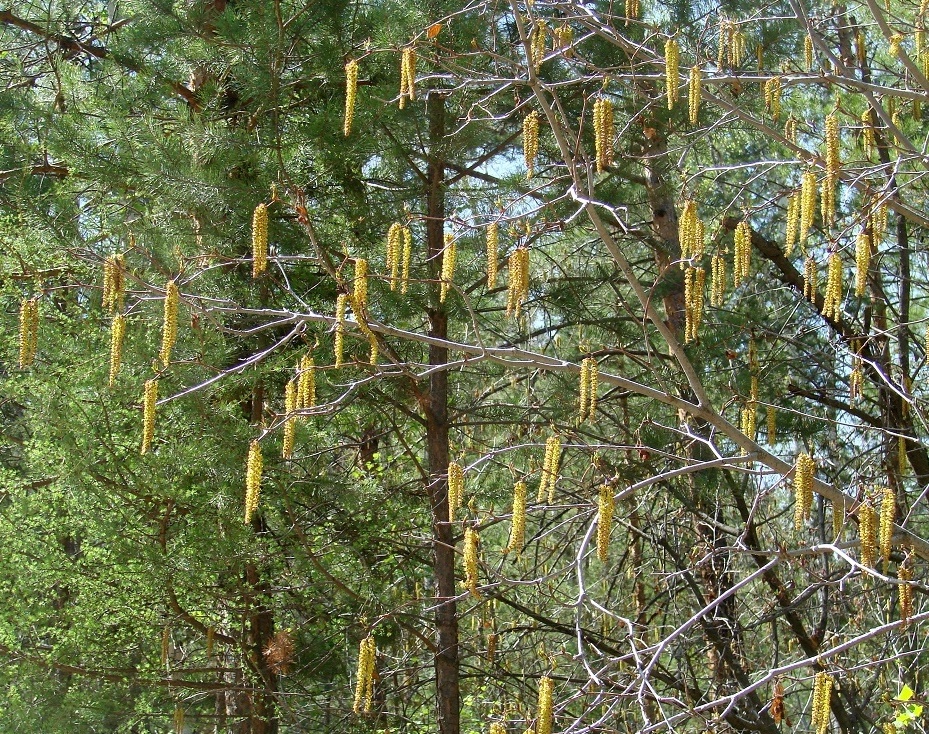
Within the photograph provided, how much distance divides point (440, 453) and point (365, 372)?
2.74 feet

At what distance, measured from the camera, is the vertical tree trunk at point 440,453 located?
6.65m

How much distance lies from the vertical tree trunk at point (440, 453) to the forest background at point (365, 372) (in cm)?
3

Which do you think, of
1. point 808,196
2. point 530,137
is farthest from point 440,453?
point 808,196

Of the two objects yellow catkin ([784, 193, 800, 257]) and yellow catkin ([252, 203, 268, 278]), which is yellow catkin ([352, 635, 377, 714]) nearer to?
yellow catkin ([252, 203, 268, 278])

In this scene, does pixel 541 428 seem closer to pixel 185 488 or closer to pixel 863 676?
pixel 185 488

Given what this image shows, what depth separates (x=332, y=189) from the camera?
23.0 feet

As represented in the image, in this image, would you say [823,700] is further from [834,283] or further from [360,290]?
[360,290]

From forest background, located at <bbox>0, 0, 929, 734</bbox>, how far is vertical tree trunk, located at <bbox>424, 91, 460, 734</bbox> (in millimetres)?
26

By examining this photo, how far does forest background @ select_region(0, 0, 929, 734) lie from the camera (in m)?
5.99

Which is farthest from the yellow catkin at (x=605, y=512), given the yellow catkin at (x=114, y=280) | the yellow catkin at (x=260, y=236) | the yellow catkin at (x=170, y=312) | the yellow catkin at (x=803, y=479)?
the yellow catkin at (x=114, y=280)

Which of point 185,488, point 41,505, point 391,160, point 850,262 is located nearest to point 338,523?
point 185,488

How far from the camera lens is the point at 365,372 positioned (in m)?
6.39

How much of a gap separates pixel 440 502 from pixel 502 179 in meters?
1.95

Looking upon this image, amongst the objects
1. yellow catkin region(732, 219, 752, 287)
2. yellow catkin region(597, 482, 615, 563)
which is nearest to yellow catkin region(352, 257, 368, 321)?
yellow catkin region(597, 482, 615, 563)
